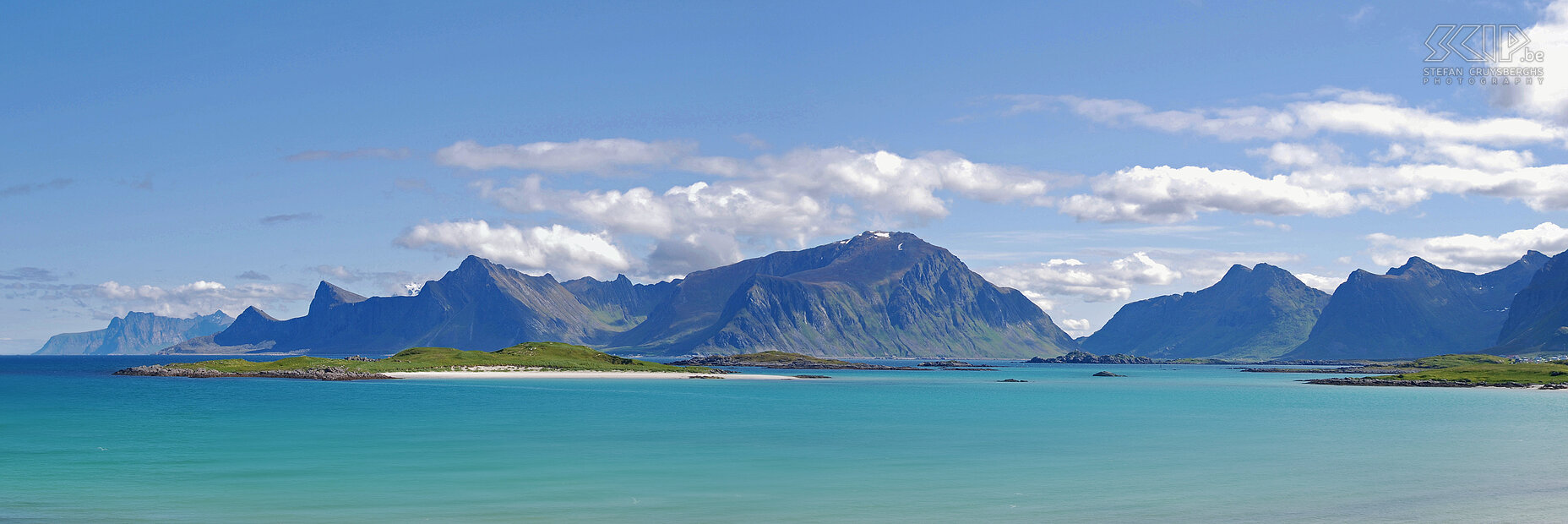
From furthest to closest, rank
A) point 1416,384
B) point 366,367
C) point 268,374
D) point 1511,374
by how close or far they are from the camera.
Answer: point 366,367 < point 1511,374 < point 1416,384 < point 268,374

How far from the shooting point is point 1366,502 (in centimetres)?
3584

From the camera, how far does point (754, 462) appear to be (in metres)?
47.5

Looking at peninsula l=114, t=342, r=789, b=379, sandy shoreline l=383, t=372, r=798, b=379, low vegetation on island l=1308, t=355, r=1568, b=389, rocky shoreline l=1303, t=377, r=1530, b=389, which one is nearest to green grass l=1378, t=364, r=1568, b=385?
low vegetation on island l=1308, t=355, r=1568, b=389

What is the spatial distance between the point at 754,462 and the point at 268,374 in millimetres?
136843

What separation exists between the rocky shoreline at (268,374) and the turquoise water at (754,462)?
56722 millimetres

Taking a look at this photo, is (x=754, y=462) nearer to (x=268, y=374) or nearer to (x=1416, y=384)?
(x=268, y=374)

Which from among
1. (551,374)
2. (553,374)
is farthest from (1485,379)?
(551,374)

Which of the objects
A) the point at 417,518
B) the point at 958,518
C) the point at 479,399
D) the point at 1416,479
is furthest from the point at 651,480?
the point at 479,399

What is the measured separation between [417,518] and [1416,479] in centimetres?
3812

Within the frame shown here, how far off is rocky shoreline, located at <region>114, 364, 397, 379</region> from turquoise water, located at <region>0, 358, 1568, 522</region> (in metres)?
56.7

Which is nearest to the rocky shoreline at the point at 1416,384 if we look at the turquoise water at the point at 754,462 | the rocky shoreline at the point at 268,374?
the turquoise water at the point at 754,462

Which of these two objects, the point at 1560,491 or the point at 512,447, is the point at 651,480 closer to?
the point at 512,447

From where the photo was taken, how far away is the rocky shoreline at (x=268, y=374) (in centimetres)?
15262

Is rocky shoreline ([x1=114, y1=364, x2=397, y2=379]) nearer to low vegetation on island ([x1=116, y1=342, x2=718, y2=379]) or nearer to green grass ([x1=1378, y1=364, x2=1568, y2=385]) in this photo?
low vegetation on island ([x1=116, y1=342, x2=718, y2=379])
